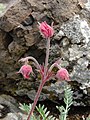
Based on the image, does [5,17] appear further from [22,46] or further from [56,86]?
[56,86]

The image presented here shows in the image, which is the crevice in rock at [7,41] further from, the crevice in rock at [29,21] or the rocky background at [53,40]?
the crevice in rock at [29,21]

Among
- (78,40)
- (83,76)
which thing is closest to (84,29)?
(78,40)

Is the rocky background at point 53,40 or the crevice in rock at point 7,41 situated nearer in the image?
the rocky background at point 53,40

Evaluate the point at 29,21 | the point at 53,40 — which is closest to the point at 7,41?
the point at 29,21

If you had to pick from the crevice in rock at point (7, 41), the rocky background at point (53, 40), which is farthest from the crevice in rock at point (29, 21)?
the crevice in rock at point (7, 41)

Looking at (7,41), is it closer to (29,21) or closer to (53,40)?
(29,21)

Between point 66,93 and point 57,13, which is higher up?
point 57,13

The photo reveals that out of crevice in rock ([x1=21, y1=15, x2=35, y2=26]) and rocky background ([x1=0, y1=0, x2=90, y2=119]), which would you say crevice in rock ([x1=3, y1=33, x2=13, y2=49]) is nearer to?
rocky background ([x1=0, y1=0, x2=90, y2=119])

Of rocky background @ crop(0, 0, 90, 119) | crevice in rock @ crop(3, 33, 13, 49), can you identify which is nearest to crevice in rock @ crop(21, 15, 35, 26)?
rocky background @ crop(0, 0, 90, 119)
